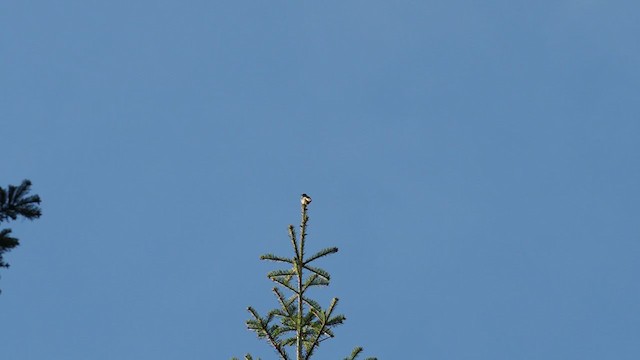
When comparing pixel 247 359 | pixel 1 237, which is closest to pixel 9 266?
pixel 1 237

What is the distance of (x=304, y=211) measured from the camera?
607 inches

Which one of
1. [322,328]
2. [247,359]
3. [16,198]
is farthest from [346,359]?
[16,198]

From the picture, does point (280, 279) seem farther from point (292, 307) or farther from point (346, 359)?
point (346, 359)

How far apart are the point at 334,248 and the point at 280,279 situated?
1.14 m

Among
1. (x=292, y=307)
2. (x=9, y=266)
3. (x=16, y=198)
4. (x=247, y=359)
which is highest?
(x=292, y=307)

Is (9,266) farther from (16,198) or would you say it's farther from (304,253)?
(304,253)

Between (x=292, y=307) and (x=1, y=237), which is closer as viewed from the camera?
(x=1, y=237)

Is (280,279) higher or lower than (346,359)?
higher

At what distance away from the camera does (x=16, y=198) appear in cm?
898

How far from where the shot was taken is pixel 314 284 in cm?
1538

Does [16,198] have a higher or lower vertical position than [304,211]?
lower

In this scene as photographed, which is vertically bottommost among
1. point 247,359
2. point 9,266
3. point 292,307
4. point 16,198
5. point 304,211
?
point 9,266

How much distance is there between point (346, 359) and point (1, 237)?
24.7 feet

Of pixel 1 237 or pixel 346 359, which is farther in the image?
pixel 346 359
